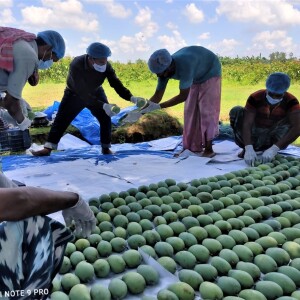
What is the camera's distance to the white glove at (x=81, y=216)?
5.50ft

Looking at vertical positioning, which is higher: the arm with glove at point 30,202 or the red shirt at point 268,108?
the red shirt at point 268,108

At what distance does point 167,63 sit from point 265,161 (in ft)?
4.53

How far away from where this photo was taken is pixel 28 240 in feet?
4.41

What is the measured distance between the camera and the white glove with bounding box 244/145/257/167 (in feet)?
13.1

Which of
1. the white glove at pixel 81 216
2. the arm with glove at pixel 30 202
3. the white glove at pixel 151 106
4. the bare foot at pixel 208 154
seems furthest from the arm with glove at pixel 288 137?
the arm with glove at pixel 30 202

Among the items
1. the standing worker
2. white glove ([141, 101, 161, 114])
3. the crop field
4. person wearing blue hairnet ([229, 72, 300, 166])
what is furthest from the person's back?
the crop field

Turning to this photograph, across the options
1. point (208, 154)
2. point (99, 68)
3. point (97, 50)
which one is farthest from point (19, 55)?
point (208, 154)

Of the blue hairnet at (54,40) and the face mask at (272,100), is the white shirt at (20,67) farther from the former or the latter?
the face mask at (272,100)

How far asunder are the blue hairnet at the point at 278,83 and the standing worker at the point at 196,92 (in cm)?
73

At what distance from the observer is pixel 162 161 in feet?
13.8

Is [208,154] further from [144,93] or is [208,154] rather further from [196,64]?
[144,93]

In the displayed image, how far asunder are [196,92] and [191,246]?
101 inches

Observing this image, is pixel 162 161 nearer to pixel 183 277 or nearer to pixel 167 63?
pixel 167 63

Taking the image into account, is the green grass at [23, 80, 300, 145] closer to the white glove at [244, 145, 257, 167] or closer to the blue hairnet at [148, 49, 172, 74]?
the white glove at [244, 145, 257, 167]
